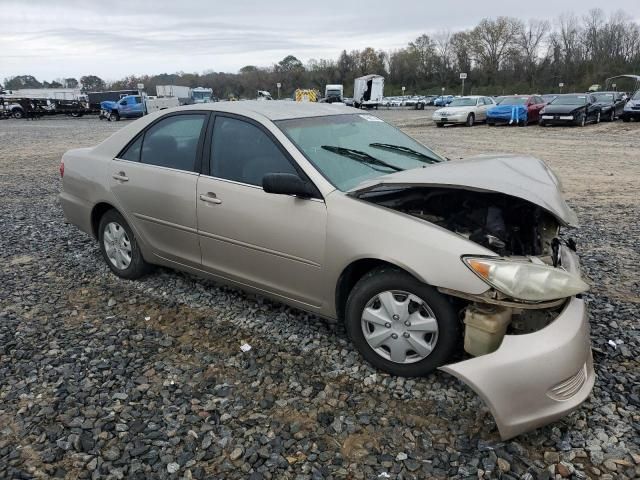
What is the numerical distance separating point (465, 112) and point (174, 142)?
21.6 m

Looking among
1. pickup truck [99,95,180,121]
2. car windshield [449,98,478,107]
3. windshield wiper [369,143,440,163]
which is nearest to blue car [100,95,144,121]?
pickup truck [99,95,180,121]

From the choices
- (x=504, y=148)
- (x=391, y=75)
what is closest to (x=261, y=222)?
(x=504, y=148)

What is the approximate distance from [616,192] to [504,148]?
6.59m

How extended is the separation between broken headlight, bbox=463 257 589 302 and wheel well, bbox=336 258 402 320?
60cm

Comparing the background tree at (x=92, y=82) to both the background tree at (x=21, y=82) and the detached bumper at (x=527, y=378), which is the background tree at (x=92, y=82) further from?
the detached bumper at (x=527, y=378)

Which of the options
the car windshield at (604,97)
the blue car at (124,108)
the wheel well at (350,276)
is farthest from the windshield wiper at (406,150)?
the blue car at (124,108)

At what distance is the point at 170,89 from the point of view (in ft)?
174

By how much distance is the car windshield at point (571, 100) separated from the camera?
21.8m

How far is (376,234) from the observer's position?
9.25 feet

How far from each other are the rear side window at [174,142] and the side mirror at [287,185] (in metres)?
0.92

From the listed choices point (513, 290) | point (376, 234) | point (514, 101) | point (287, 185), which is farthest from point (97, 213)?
point (514, 101)

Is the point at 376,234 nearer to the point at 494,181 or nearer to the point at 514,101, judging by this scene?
the point at 494,181

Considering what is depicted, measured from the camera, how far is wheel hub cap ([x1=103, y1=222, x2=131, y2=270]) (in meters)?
4.40

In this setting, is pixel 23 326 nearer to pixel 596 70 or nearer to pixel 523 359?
pixel 523 359
